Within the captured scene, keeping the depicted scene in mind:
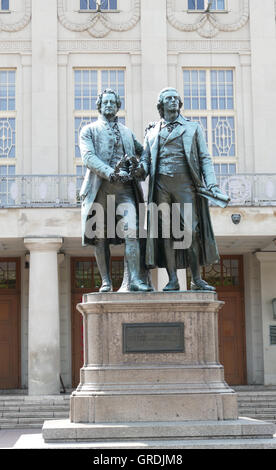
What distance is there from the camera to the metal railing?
22.5m

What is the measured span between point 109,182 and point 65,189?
14163 mm

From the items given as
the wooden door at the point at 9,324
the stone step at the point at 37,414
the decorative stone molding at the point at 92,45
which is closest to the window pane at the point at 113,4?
the decorative stone molding at the point at 92,45

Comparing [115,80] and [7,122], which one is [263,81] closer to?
[115,80]

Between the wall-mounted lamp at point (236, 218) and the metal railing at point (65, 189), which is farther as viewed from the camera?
the metal railing at point (65, 189)

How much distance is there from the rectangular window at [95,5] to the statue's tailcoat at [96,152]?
16.1 m

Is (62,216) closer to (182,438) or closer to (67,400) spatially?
(67,400)

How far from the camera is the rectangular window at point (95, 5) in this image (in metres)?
25.2

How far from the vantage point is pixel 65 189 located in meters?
23.7

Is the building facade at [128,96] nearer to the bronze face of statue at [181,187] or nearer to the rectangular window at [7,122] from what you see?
the rectangular window at [7,122]

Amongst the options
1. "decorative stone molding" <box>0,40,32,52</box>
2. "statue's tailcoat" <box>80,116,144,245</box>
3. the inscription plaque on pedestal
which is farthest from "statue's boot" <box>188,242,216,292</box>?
"decorative stone molding" <box>0,40,32,52</box>

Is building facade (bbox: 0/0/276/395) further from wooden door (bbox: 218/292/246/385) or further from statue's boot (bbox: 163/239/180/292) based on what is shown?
statue's boot (bbox: 163/239/180/292)

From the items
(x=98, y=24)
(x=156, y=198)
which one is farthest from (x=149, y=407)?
(x=98, y=24)

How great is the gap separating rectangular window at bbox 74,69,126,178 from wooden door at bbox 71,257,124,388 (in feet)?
9.33

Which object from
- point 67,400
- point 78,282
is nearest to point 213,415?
point 67,400
